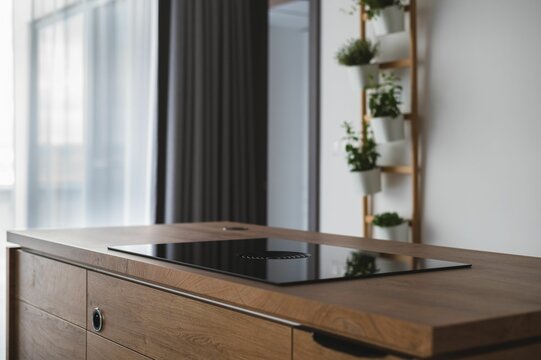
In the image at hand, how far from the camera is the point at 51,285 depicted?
208cm

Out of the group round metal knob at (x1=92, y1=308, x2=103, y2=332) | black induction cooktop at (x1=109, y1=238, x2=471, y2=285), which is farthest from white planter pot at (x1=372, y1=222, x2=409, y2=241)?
round metal knob at (x1=92, y1=308, x2=103, y2=332)

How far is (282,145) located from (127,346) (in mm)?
5288

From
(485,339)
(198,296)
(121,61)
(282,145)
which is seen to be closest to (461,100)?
(121,61)

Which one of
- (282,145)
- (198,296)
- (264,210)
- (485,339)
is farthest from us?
(282,145)

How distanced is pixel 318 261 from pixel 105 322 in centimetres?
59

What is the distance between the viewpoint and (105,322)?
1767mm

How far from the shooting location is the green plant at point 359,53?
3.89 meters

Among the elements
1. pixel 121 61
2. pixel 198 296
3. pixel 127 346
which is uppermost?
pixel 121 61

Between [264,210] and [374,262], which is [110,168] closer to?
[264,210]

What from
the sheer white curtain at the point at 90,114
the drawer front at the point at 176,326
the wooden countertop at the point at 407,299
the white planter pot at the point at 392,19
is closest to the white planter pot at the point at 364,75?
the white planter pot at the point at 392,19

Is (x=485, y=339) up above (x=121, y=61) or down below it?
below

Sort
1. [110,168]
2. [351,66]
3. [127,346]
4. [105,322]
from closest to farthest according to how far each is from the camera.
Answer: [127,346], [105,322], [351,66], [110,168]

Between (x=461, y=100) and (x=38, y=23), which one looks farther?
(x=38, y=23)

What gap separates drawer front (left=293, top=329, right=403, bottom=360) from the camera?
98cm
